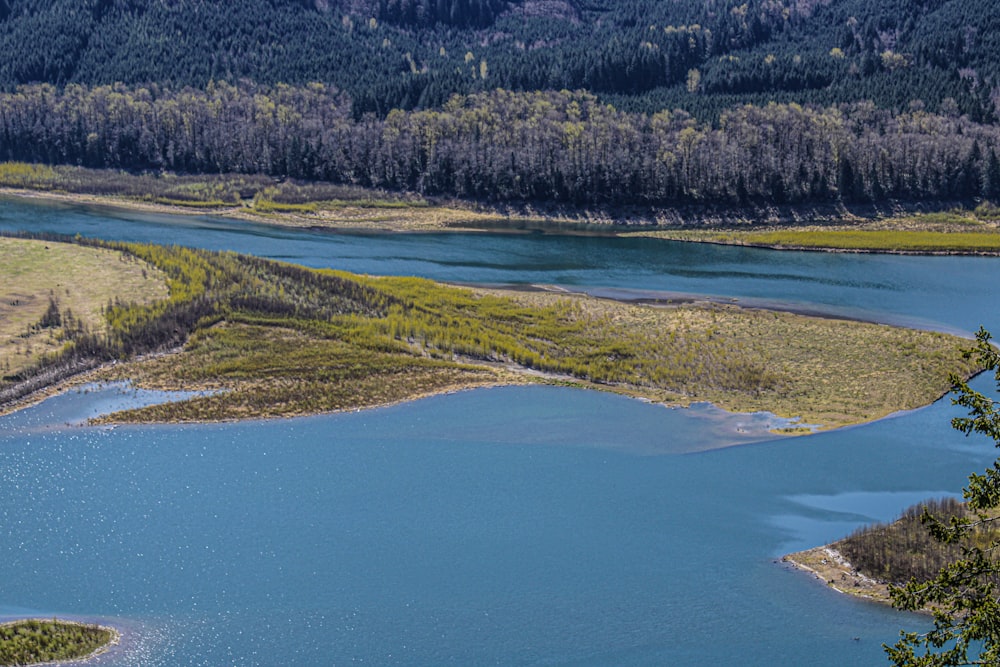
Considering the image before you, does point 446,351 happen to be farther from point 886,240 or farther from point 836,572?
point 886,240

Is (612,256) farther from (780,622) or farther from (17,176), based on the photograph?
(17,176)

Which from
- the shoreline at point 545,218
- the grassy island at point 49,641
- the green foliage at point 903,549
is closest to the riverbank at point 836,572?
the green foliage at point 903,549

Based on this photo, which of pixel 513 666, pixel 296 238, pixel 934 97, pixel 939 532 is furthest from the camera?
pixel 934 97

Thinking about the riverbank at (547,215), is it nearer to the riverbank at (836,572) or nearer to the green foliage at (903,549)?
the green foliage at (903,549)

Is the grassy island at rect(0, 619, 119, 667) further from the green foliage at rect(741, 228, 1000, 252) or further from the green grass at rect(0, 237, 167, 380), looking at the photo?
the green foliage at rect(741, 228, 1000, 252)

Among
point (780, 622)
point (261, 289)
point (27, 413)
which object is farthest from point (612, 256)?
point (780, 622)

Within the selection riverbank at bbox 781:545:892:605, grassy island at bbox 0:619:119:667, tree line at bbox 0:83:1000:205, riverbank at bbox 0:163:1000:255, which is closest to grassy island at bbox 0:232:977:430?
riverbank at bbox 781:545:892:605
